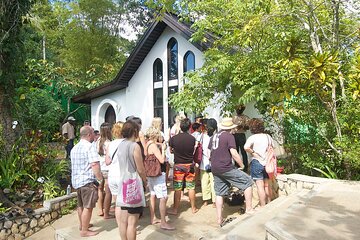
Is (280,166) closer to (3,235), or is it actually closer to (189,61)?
(189,61)

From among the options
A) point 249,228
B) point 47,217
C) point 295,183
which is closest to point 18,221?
point 47,217

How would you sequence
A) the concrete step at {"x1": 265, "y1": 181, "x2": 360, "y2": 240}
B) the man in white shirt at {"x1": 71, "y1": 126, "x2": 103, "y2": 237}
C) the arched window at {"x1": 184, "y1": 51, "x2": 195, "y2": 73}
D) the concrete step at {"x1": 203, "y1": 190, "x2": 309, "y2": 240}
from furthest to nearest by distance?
1. the arched window at {"x1": 184, "y1": 51, "x2": 195, "y2": 73}
2. the man in white shirt at {"x1": 71, "y1": 126, "x2": 103, "y2": 237}
3. the concrete step at {"x1": 203, "y1": 190, "x2": 309, "y2": 240}
4. the concrete step at {"x1": 265, "y1": 181, "x2": 360, "y2": 240}

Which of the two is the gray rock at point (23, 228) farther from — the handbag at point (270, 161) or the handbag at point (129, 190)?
the handbag at point (270, 161)

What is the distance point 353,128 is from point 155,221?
392 cm

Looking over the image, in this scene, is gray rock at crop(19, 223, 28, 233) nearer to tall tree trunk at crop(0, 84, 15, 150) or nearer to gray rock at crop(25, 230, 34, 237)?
gray rock at crop(25, 230, 34, 237)

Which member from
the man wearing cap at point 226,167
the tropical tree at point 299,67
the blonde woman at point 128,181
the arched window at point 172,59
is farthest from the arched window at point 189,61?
the blonde woman at point 128,181

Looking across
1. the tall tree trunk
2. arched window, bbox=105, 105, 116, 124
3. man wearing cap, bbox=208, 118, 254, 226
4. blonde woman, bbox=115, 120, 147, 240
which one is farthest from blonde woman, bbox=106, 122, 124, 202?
arched window, bbox=105, 105, 116, 124

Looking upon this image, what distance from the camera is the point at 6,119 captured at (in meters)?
7.20

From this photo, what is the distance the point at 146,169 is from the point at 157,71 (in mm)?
8226

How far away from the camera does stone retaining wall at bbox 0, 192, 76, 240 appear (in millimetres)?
5707

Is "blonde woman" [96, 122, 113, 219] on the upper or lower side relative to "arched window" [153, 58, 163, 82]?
lower

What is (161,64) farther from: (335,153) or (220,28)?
(335,153)

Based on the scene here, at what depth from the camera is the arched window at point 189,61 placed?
11.1 meters

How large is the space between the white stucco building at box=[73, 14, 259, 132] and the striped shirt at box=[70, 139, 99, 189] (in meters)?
5.97
